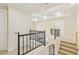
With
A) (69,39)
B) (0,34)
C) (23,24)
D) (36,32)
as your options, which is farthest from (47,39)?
(0,34)

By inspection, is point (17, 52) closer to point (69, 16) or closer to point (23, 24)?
point (23, 24)

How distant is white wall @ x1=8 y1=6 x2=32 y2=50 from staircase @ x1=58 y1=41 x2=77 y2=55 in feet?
1.99

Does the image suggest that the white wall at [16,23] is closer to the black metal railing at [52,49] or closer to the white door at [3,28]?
the white door at [3,28]

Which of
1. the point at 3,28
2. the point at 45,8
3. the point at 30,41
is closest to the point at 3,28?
the point at 3,28

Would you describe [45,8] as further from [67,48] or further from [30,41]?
[67,48]

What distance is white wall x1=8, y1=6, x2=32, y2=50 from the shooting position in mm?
1552

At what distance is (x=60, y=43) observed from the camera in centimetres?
162

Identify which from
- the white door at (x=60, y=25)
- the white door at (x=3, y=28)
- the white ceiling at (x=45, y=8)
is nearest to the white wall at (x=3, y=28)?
the white door at (x=3, y=28)

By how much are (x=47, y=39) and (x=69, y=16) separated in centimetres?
51

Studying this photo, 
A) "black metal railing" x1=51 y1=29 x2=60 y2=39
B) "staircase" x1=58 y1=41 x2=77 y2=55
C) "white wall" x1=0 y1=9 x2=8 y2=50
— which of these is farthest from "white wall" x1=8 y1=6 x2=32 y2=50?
"staircase" x1=58 y1=41 x2=77 y2=55

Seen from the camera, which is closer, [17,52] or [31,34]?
[17,52]

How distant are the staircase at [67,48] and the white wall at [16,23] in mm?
606

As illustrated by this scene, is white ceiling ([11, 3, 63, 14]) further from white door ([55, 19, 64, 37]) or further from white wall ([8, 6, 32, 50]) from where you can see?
white door ([55, 19, 64, 37])

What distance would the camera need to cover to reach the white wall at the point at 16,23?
155 cm
